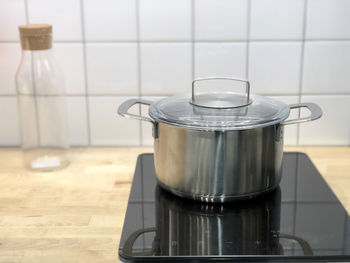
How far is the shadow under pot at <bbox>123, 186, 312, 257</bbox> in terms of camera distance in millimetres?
851

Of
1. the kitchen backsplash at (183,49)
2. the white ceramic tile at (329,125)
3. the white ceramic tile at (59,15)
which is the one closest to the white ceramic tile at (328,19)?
the kitchen backsplash at (183,49)

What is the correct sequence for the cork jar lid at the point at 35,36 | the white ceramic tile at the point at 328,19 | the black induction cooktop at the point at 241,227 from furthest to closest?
the white ceramic tile at the point at 328,19 < the cork jar lid at the point at 35,36 < the black induction cooktop at the point at 241,227

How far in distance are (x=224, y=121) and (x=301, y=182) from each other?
0.29 metres

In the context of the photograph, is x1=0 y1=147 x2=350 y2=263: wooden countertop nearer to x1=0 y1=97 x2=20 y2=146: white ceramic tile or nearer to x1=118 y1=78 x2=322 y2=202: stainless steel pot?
x1=0 y1=97 x2=20 y2=146: white ceramic tile

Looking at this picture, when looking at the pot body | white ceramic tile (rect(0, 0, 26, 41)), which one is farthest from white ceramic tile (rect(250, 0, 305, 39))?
white ceramic tile (rect(0, 0, 26, 41))

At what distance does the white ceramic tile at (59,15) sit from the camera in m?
1.34

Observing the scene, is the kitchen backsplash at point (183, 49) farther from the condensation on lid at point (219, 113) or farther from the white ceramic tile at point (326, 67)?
the condensation on lid at point (219, 113)

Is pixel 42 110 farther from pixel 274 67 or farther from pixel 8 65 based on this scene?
pixel 274 67

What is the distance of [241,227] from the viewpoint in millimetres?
931

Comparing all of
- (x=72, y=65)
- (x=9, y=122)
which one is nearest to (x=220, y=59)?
(x=72, y=65)

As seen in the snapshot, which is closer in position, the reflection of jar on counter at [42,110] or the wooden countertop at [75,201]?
the wooden countertop at [75,201]

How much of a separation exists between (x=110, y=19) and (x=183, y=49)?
0.20m

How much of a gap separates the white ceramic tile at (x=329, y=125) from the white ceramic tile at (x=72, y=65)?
23.4 inches

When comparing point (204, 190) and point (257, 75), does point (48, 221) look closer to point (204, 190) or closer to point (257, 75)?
point (204, 190)
